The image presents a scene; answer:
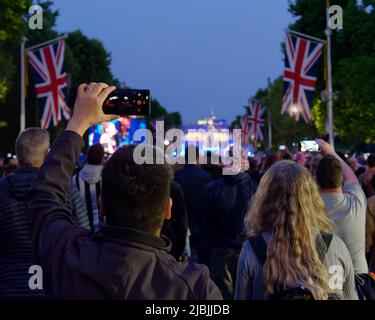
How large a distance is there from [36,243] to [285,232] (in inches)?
56.4

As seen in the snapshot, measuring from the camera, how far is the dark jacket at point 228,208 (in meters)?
8.99

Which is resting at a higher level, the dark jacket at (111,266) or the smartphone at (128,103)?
the smartphone at (128,103)

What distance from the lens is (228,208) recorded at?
8984 millimetres

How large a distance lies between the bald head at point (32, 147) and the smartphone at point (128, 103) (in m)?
2.01

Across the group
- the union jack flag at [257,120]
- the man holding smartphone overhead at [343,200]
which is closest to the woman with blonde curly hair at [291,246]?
the man holding smartphone overhead at [343,200]

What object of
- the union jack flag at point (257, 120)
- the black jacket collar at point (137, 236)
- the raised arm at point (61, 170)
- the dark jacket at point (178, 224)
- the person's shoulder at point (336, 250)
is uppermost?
the union jack flag at point (257, 120)

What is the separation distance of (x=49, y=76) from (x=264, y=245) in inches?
1012

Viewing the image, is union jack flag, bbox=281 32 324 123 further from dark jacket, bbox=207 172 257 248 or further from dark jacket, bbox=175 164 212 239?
dark jacket, bbox=207 172 257 248

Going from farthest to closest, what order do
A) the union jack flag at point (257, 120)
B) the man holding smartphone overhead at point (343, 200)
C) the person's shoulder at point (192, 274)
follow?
1. the union jack flag at point (257, 120)
2. the man holding smartphone overhead at point (343, 200)
3. the person's shoulder at point (192, 274)

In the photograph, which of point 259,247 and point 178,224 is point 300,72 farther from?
point 259,247

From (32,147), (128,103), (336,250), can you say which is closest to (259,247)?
(336,250)

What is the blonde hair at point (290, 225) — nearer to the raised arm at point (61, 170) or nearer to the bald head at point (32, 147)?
the raised arm at point (61, 170)
